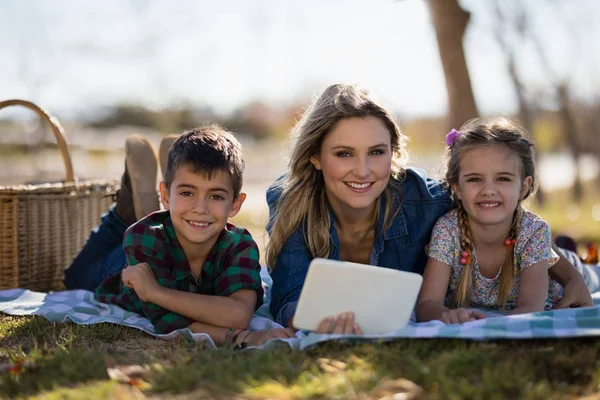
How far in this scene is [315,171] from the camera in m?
3.50

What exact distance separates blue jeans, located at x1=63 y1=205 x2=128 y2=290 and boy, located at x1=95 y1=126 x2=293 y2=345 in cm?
116

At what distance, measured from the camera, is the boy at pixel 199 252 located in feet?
9.48

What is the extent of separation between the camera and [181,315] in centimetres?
300

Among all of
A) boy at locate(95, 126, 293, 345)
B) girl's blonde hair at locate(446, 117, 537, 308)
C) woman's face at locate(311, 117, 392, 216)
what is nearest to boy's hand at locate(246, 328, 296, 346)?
boy at locate(95, 126, 293, 345)

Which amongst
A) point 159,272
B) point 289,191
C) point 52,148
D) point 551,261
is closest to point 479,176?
point 551,261

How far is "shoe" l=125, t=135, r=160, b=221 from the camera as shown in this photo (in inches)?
166

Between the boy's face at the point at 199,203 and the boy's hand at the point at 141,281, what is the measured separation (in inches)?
10.0

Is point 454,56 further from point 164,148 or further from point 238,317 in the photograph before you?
point 238,317

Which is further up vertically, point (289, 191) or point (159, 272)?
point (289, 191)

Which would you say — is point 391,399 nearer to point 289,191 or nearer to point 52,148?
point 289,191

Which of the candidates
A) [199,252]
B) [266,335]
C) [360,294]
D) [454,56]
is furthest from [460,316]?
[454,56]

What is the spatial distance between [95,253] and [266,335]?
1.89 m

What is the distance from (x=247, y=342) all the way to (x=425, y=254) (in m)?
1.24

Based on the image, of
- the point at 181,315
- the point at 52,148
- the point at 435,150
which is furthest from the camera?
the point at 435,150
